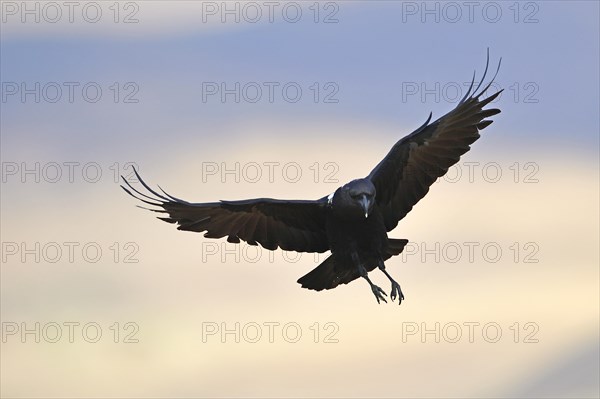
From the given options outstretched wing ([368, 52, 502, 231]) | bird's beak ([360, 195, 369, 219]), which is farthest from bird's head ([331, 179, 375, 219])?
outstretched wing ([368, 52, 502, 231])

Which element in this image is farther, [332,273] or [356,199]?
[332,273]

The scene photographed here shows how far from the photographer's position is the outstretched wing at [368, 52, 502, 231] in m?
16.4

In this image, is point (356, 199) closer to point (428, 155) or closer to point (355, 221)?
point (355, 221)

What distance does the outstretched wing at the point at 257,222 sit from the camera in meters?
16.6

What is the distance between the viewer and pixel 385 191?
652 inches

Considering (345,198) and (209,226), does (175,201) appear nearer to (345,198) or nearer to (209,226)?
(209,226)

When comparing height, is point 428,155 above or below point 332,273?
above

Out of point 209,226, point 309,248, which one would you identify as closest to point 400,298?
point 309,248

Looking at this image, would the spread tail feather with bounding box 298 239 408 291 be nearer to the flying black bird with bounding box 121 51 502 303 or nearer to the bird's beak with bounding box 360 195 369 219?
the flying black bird with bounding box 121 51 502 303

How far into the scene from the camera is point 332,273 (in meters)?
16.7

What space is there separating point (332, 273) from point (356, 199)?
1656 mm

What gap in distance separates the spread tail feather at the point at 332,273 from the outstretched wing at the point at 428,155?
587 millimetres

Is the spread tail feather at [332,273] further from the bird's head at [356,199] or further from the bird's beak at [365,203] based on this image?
the bird's beak at [365,203]

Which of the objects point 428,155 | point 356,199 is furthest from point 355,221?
point 428,155
